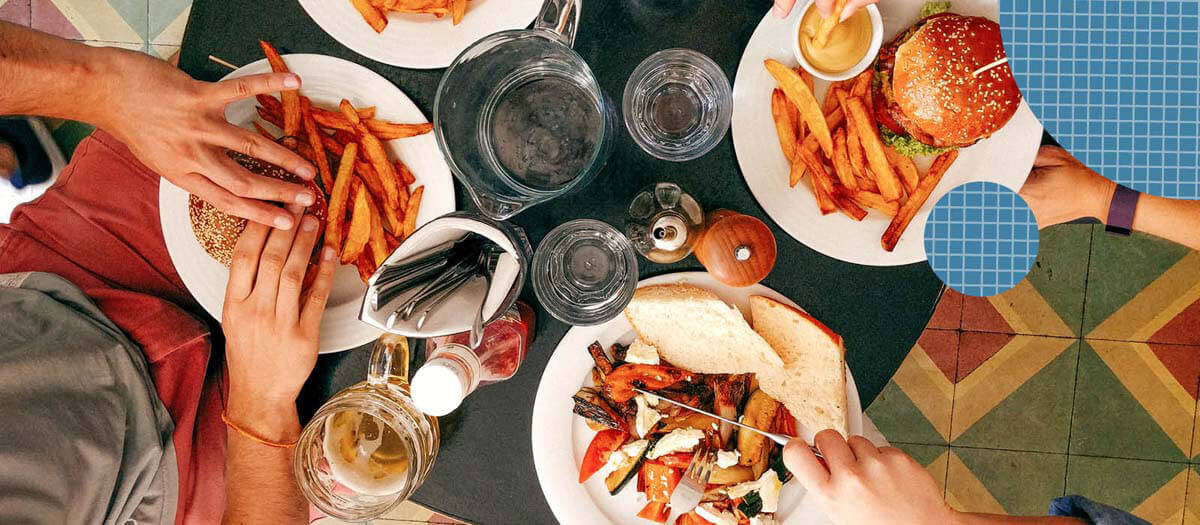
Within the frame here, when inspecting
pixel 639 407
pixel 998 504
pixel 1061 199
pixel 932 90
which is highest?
pixel 932 90

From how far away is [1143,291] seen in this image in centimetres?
220

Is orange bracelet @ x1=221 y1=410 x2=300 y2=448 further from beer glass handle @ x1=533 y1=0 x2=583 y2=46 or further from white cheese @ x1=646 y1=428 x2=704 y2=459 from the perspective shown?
beer glass handle @ x1=533 y1=0 x2=583 y2=46

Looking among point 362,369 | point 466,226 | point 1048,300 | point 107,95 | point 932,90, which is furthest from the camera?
point 1048,300

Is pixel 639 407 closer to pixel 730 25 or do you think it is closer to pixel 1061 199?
pixel 730 25

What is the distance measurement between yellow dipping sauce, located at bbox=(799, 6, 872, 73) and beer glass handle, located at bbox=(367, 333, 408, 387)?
87 cm

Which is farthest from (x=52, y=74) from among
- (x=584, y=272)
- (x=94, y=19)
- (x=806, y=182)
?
(x=806, y=182)

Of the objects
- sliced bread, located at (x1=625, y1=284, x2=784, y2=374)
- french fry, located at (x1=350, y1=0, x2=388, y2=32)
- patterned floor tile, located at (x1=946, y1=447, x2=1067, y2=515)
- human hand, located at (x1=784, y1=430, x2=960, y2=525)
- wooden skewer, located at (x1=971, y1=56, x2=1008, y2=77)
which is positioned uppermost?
french fry, located at (x1=350, y1=0, x2=388, y2=32)

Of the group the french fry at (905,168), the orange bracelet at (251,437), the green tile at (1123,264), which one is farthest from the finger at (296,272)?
the green tile at (1123,264)

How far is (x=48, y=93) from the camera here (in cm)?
125

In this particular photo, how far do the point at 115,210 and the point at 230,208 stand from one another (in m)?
0.41

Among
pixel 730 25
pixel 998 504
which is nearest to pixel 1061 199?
pixel 730 25

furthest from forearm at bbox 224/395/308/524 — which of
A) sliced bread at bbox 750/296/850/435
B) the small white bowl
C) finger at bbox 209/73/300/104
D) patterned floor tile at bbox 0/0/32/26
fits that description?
patterned floor tile at bbox 0/0/32/26

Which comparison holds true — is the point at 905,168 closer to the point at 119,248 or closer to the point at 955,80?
the point at 955,80

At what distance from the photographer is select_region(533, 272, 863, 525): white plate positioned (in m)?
1.31
